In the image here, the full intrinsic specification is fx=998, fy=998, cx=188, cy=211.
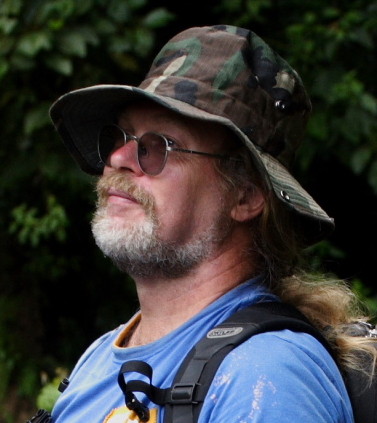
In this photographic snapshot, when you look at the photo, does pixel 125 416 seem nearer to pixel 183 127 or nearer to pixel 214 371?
pixel 214 371

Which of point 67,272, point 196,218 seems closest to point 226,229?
point 196,218

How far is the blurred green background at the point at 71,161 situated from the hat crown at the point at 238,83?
147 cm

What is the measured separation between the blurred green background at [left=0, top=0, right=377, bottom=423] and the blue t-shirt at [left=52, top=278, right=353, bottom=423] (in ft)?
3.59

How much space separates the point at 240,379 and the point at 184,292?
1.74ft

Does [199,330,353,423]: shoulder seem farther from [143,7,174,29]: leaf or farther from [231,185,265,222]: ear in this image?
[143,7,174,29]: leaf

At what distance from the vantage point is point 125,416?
2279mm

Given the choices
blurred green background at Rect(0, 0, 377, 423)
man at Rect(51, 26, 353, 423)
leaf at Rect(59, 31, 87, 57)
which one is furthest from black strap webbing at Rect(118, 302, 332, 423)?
leaf at Rect(59, 31, 87, 57)

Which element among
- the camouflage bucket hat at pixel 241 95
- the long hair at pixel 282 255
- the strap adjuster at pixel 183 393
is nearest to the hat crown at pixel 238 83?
the camouflage bucket hat at pixel 241 95

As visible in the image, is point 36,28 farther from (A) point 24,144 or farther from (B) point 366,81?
(B) point 366,81

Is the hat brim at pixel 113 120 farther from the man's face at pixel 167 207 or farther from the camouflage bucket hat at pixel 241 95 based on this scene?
the man's face at pixel 167 207

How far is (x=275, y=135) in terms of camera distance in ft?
8.52

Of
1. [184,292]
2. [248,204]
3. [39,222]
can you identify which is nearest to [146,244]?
[184,292]

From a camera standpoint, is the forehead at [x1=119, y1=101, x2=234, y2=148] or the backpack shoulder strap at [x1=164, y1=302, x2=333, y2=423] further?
the forehead at [x1=119, y1=101, x2=234, y2=148]

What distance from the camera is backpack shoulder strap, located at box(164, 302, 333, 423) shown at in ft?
6.85
